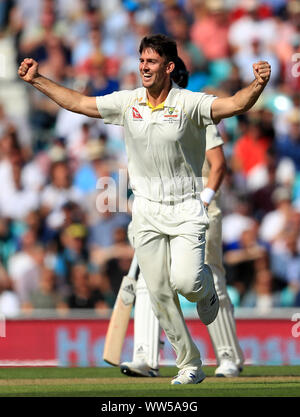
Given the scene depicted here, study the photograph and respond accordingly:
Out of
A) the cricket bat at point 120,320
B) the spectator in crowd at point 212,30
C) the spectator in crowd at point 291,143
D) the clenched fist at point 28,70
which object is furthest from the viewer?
the spectator in crowd at point 212,30

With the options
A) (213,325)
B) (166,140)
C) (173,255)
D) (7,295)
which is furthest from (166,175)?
(7,295)

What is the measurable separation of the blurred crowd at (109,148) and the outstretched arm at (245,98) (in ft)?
12.6

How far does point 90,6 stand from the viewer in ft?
44.6

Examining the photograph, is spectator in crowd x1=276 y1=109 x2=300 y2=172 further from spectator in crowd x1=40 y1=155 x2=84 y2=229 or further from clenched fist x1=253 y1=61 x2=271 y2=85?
clenched fist x1=253 y1=61 x2=271 y2=85

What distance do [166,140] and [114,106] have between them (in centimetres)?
44

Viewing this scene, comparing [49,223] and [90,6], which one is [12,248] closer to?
[49,223]

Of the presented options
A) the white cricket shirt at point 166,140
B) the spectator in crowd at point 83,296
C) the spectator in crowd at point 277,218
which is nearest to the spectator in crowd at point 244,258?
the spectator in crowd at point 277,218

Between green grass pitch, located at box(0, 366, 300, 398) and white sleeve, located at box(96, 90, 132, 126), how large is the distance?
5.32 ft

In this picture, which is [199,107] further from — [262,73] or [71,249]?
[71,249]

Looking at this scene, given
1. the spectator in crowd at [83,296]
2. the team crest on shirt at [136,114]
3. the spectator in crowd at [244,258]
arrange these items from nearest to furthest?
the team crest on shirt at [136,114]
the spectator in crowd at [83,296]
the spectator in crowd at [244,258]

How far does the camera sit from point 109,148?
38.5 ft

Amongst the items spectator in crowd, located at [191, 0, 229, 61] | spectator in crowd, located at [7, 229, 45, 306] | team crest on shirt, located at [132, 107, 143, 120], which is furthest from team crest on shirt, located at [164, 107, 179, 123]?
spectator in crowd, located at [191, 0, 229, 61]

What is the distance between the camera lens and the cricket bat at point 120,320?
744 cm

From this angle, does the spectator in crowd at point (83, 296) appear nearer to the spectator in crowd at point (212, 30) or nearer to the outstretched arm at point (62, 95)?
the outstretched arm at point (62, 95)
